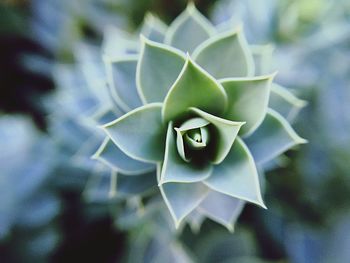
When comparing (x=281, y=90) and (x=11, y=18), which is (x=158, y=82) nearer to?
(x=281, y=90)

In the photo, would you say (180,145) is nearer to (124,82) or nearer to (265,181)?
(124,82)

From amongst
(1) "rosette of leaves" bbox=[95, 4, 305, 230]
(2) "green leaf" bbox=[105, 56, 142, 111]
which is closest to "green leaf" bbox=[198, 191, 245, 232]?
(1) "rosette of leaves" bbox=[95, 4, 305, 230]

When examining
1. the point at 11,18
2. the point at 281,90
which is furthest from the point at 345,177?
the point at 11,18

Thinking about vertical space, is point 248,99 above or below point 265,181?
above

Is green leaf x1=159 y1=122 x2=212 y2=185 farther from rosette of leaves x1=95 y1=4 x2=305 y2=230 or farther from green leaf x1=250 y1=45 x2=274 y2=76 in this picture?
green leaf x1=250 y1=45 x2=274 y2=76

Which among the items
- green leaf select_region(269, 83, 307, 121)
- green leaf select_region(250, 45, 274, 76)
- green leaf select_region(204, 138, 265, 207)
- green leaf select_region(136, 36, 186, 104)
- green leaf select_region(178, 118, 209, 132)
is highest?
green leaf select_region(136, 36, 186, 104)

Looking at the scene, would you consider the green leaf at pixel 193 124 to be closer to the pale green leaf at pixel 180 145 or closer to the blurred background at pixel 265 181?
the pale green leaf at pixel 180 145

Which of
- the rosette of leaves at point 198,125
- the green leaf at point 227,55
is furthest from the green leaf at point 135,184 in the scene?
the green leaf at point 227,55

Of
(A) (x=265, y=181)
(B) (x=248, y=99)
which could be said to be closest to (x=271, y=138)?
(B) (x=248, y=99)
